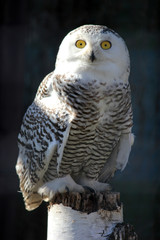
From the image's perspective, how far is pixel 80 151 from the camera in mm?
1998

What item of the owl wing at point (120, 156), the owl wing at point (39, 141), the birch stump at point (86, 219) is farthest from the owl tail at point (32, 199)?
the owl wing at point (120, 156)

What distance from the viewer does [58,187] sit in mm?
1997

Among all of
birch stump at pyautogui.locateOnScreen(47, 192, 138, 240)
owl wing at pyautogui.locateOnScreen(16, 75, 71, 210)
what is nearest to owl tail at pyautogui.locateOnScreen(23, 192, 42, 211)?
owl wing at pyautogui.locateOnScreen(16, 75, 71, 210)

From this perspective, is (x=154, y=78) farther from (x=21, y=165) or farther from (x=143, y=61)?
(x=21, y=165)

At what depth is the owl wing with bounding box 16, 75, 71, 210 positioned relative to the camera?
193cm

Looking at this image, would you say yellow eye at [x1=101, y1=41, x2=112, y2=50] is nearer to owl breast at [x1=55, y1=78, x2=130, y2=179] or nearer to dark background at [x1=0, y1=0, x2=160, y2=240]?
owl breast at [x1=55, y1=78, x2=130, y2=179]

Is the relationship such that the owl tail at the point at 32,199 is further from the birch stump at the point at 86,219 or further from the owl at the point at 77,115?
the birch stump at the point at 86,219

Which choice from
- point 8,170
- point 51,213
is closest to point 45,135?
point 51,213

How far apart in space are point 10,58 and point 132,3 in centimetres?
76

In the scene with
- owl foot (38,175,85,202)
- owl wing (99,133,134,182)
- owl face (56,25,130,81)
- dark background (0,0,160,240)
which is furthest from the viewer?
dark background (0,0,160,240)

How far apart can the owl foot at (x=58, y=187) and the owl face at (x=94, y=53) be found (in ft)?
1.43

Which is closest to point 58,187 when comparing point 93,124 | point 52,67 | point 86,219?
point 86,219

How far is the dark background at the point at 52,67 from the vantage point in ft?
9.35

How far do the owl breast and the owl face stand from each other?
6 centimetres
